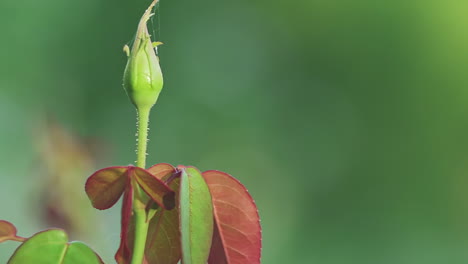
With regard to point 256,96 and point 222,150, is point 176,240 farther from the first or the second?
point 256,96

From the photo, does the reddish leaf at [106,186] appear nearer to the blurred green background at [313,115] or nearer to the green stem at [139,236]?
the green stem at [139,236]

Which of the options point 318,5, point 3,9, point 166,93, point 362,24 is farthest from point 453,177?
point 3,9

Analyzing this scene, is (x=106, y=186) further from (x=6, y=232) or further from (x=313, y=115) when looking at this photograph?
(x=313, y=115)

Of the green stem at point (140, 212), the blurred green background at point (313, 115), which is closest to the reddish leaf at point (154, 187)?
the green stem at point (140, 212)

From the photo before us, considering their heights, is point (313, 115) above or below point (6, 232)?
below

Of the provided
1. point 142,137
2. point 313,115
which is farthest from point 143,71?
point 313,115

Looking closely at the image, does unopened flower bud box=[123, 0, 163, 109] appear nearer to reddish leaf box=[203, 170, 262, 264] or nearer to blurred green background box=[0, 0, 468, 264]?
reddish leaf box=[203, 170, 262, 264]
